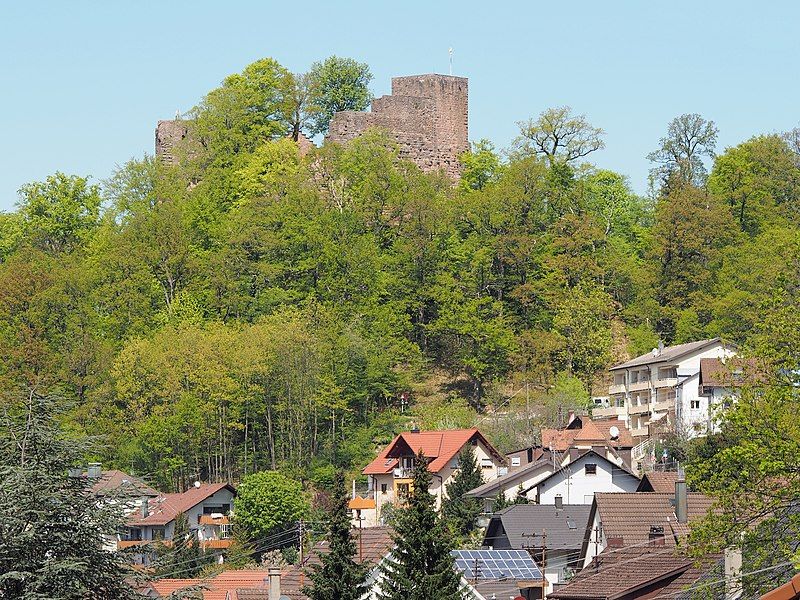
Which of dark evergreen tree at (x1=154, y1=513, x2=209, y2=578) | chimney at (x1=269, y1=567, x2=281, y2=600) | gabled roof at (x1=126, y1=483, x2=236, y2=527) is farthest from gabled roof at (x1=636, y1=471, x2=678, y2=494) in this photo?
gabled roof at (x1=126, y1=483, x2=236, y2=527)

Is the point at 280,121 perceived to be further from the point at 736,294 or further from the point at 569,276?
the point at 736,294

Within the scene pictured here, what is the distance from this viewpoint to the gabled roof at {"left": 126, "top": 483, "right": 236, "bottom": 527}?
67.3m

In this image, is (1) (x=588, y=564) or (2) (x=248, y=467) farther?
(2) (x=248, y=467)

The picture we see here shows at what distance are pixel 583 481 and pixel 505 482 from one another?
2.99 meters

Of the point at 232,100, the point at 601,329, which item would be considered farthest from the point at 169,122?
the point at 601,329

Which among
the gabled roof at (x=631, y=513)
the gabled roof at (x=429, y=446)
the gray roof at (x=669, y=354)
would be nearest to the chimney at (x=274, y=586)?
the gabled roof at (x=631, y=513)

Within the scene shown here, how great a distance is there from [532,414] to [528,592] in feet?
114

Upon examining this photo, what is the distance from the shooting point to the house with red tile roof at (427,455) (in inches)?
2731

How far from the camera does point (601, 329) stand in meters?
83.3

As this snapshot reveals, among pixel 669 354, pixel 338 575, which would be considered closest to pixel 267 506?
pixel 669 354

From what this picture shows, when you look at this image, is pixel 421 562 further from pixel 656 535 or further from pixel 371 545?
pixel 371 545

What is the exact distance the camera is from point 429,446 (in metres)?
70.4

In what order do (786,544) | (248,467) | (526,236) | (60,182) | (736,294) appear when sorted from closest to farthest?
1. (786,544)
2. (248,467)
3. (736,294)
4. (526,236)
5. (60,182)

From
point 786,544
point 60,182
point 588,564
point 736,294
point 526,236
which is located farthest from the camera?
point 60,182
